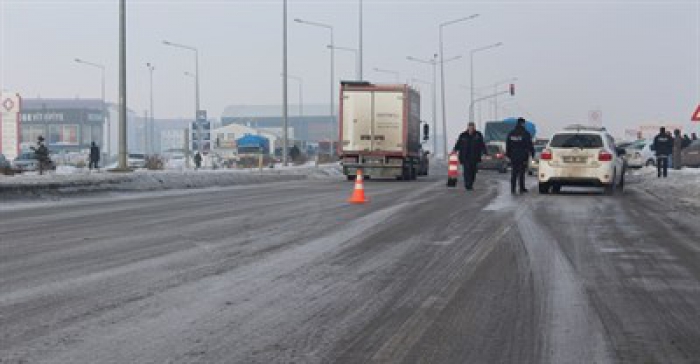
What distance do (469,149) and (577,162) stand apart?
3041mm

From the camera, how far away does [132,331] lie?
6094 mm

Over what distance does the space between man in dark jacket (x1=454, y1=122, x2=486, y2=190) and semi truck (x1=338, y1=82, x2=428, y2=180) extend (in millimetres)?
8653

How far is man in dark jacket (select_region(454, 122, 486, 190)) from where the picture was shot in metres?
25.1

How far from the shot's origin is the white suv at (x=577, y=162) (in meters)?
23.1

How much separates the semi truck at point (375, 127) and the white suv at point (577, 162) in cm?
1075

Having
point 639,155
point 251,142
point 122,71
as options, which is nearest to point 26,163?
point 122,71

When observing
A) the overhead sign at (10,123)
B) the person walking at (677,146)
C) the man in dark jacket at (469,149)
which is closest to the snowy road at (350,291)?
the man in dark jacket at (469,149)

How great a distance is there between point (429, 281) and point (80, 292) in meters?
2.85

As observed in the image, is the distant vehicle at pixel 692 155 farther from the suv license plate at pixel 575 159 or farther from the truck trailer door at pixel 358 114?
the suv license plate at pixel 575 159

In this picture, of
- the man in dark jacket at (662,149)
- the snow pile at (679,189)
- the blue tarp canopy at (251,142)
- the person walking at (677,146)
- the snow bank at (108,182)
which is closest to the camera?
the snow pile at (679,189)

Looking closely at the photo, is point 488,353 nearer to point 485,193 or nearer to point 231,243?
point 231,243

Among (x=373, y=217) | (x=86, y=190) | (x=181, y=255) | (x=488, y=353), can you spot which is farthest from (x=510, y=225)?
(x=86, y=190)

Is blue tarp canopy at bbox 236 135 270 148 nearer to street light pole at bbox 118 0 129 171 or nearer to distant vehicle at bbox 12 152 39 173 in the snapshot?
distant vehicle at bbox 12 152 39 173

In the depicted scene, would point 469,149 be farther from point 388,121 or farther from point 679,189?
point 388,121
